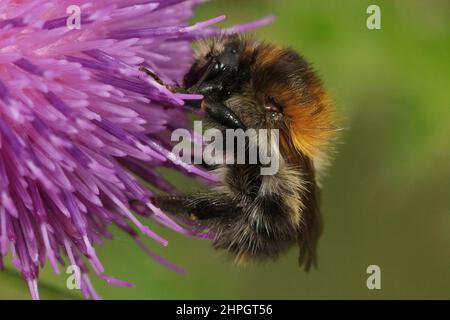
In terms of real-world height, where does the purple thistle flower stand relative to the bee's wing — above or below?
A: above

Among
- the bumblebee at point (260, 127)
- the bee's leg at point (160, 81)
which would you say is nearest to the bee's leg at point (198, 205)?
the bumblebee at point (260, 127)

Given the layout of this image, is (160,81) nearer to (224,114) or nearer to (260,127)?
Result: (224,114)

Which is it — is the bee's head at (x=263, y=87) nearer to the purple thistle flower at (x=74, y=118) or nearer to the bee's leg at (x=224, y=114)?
the bee's leg at (x=224, y=114)

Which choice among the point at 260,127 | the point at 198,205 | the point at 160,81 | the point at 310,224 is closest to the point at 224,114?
the point at 260,127

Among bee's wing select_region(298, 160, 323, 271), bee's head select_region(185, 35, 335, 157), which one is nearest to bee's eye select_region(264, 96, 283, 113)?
bee's head select_region(185, 35, 335, 157)

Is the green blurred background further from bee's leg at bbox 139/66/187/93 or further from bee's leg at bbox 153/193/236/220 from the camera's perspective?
bee's leg at bbox 139/66/187/93

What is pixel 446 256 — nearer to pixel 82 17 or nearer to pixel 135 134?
pixel 135 134
